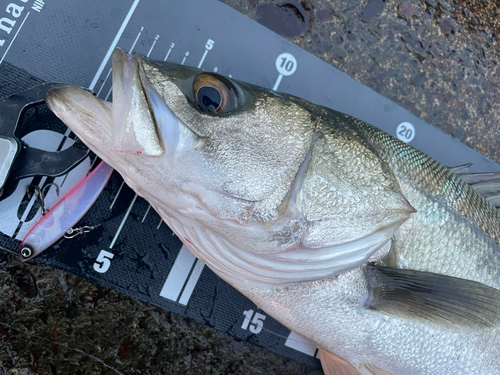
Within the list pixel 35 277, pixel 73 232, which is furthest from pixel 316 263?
pixel 35 277

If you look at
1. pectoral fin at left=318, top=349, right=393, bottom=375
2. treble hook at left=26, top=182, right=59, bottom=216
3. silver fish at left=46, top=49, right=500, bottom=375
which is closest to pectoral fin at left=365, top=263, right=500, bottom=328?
silver fish at left=46, top=49, right=500, bottom=375

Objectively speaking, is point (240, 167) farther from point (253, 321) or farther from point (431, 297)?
point (253, 321)

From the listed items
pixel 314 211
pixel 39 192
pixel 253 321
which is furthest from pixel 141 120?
pixel 253 321

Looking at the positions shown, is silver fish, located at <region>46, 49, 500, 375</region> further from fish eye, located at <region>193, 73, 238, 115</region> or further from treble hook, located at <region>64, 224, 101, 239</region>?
treble hook, located at <region>64, 224, 101, 239</region>

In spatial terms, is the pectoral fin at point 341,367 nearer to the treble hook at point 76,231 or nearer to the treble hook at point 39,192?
the treble hook at point 76,231

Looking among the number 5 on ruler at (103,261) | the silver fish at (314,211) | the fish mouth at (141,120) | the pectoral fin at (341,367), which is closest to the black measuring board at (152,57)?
the number 5 on ruler at (103,261)

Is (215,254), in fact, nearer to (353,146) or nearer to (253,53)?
(353,146)

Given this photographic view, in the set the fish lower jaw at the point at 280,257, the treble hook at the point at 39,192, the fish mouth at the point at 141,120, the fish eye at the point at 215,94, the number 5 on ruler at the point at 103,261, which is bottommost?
the number 5 on ruler at the point at 103,261
